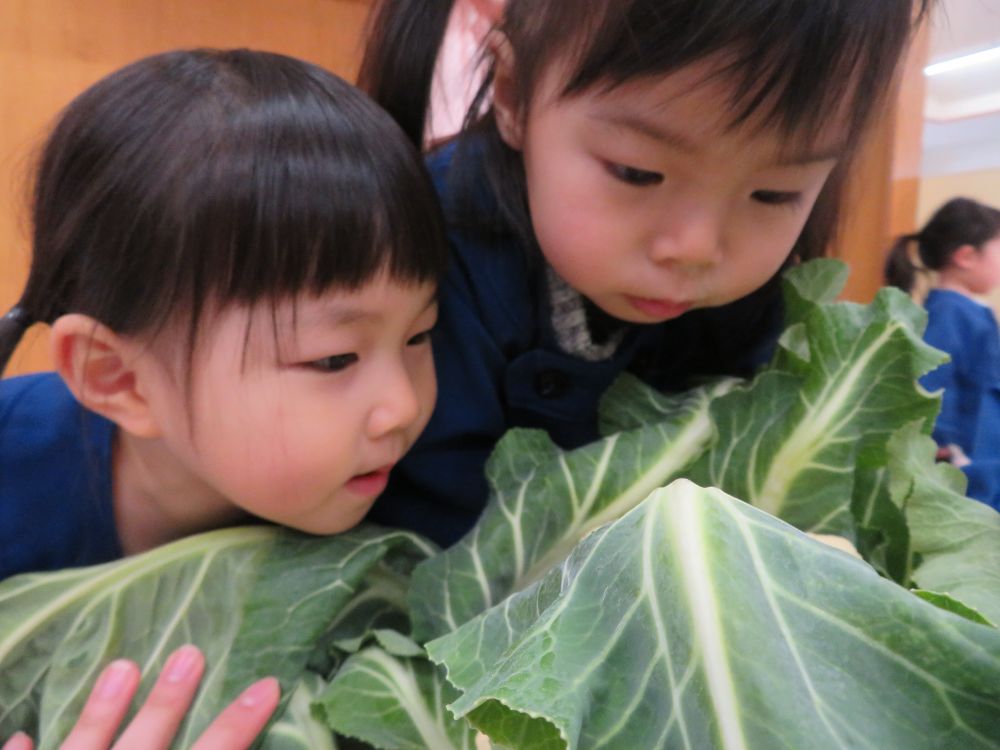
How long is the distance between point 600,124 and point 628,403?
10.1 inches

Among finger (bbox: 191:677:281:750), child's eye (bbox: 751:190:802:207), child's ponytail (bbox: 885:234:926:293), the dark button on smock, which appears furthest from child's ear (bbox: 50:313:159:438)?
child's ponytail (bbox: 885:234:926:293)

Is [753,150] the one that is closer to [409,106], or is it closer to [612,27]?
[612,27]

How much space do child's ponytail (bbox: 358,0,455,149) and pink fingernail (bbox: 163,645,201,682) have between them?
0.43 metres

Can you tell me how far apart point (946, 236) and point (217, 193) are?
5.94 feet

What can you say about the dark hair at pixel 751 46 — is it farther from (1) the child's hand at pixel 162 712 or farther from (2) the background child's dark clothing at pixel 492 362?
(1) the child's hand at pixel 162 712

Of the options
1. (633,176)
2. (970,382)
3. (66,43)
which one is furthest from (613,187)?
(66,43)

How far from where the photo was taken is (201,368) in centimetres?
56

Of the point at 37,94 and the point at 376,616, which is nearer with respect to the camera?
the point at 376,616

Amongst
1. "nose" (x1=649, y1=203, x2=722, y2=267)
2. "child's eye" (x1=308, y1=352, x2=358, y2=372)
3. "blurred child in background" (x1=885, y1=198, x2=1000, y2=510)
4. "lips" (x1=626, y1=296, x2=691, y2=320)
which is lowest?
"blurred child in background" (x1=885, y1=198, x2=1000, y2=510)

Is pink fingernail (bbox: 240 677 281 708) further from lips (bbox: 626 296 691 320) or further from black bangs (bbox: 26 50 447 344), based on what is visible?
lips (bbox: 626 296 691 320)

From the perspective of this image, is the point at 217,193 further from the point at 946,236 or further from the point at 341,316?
the point at 946,236

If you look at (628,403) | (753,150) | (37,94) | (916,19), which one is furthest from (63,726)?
(37,94)

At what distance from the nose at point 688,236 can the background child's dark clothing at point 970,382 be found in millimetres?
354

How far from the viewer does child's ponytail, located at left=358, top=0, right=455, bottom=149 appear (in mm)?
713
